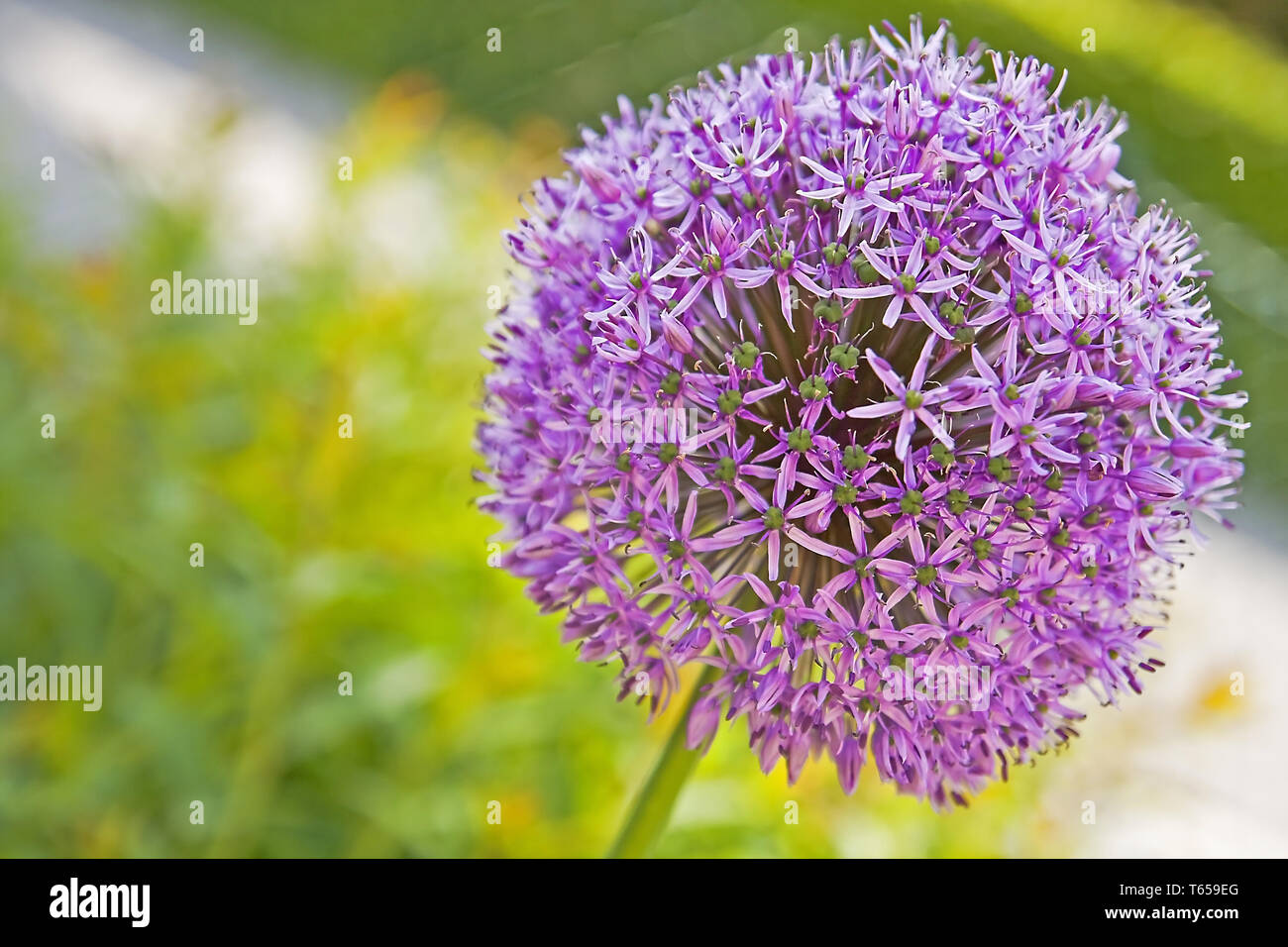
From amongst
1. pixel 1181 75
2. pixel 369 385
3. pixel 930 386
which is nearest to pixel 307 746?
pixel 369 385

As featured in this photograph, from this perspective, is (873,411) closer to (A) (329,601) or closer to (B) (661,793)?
(B) (661,793)

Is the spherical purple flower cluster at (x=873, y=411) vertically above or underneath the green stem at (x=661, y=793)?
above

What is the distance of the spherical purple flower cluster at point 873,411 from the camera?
1.45 m

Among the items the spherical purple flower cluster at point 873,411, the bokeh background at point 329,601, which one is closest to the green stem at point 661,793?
the spherical purple flower cluster at point 873,411

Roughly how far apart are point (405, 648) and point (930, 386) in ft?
7.02

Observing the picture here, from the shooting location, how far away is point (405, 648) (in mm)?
3248

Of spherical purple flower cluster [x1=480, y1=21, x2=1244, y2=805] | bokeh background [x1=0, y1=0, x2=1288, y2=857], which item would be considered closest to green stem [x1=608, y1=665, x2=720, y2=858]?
spherical purple flower cluster [x1=480, y1=21, x2=1244, y2=805]

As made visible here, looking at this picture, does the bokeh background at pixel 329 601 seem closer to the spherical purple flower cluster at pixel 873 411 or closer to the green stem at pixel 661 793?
the spherical purple flower cluster at pixel 873 411

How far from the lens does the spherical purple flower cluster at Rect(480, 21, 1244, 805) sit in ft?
4.75

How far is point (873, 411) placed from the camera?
1.40 m

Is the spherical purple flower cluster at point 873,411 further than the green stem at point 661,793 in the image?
No

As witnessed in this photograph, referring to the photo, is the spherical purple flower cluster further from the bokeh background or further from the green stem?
the bokeh background

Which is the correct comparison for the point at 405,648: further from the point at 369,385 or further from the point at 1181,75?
the point at 1181,75


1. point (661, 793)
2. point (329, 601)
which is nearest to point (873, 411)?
point (661, 793)
